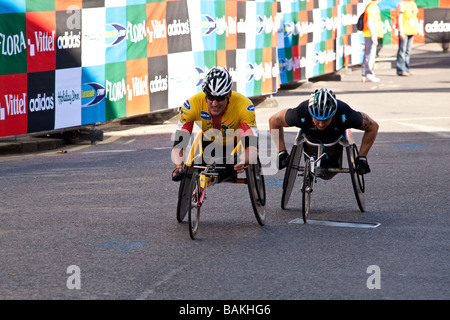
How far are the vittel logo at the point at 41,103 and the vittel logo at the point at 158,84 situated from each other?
2865mm

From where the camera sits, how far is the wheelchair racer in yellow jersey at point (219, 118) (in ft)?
25.3

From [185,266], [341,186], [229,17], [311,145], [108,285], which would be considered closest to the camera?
[108,285]

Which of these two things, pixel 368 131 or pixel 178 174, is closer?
pixel 178 174

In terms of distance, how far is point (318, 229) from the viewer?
8.05 metres

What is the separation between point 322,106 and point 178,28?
7.97m

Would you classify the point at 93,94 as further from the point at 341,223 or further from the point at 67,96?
the point at 341,223

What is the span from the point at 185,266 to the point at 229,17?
11.3 m

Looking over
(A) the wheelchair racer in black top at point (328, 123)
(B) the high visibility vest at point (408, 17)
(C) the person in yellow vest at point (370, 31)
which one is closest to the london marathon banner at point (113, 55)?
(A) the wheelchair racer in black top at point (328, 123)

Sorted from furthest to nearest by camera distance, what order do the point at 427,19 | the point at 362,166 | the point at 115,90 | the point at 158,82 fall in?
the point at 427,19
the point at 158,82
the point at 115,90
the point at 362,166

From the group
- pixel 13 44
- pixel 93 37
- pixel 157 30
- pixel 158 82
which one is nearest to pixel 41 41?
pixel 13 44

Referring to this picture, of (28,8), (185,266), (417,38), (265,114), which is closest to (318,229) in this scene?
(185,266)

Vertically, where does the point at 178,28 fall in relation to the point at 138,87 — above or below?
above

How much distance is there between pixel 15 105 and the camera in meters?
11.9
